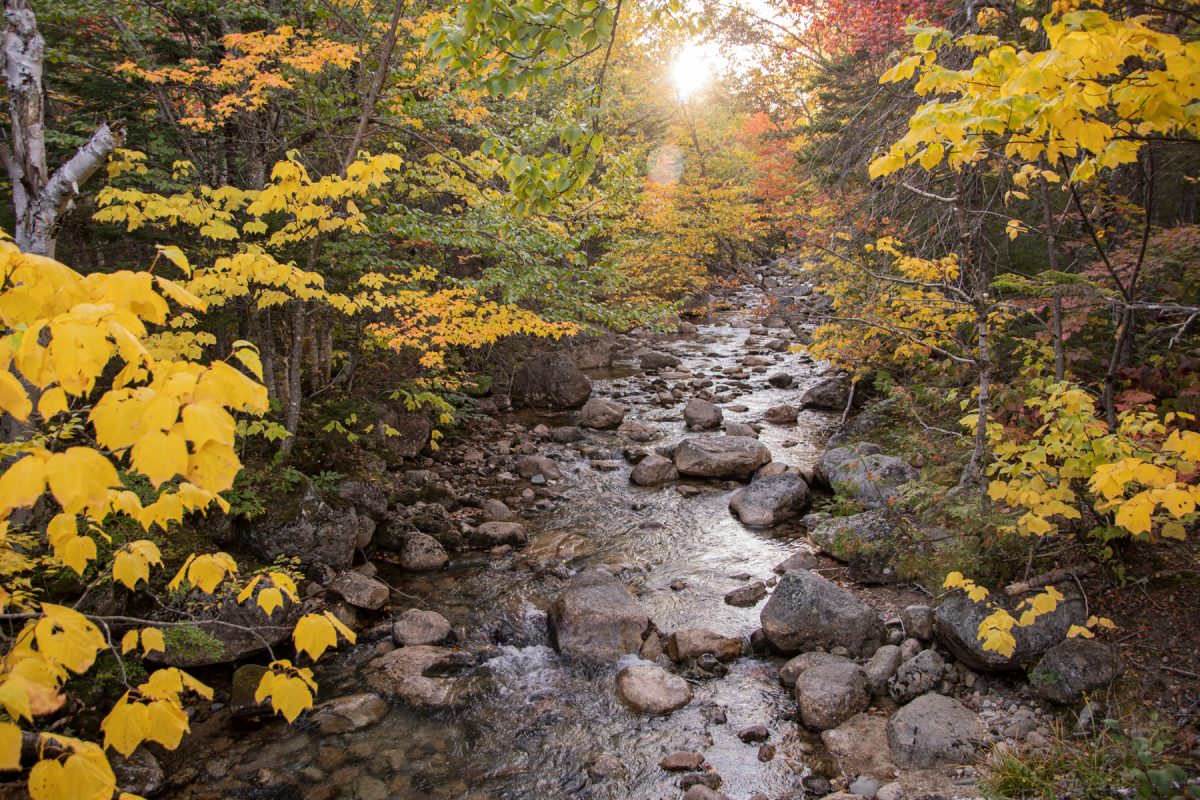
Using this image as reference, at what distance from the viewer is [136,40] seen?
762 centimetres

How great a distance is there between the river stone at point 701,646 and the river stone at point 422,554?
11.0 ft

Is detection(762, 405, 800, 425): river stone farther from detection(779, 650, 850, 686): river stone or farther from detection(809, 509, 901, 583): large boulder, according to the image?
detection(779, 650, 850, 686): river stone

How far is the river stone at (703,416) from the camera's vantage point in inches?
520

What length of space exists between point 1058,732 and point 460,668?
4823 mm

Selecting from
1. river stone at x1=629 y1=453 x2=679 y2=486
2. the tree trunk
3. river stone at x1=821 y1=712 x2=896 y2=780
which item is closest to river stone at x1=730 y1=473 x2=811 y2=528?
river stone at x1=629 y1=453 x2=679 y2=486

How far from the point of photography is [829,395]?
551 inches

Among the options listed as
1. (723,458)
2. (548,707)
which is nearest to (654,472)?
(723,458)

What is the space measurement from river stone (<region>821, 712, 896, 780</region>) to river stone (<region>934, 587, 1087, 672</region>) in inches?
35.6

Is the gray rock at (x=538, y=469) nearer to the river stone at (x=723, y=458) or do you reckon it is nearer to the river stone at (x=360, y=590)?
Answer: the river stone at (x=723, y=458)

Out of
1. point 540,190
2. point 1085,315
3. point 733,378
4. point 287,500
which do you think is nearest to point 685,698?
point 540,190

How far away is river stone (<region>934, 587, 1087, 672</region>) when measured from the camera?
4672mm

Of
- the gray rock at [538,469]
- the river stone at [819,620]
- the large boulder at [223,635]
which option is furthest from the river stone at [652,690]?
the gray rock at [538,469]

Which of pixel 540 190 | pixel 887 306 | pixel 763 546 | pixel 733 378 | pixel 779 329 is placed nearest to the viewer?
pixel 540 190

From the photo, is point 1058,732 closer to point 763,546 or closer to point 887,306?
point 763,546
